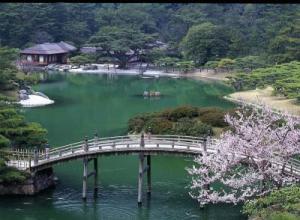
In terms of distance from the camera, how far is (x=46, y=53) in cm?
6919

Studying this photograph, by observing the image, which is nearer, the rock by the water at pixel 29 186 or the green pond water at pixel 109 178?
the green pond water at pixel 109 178

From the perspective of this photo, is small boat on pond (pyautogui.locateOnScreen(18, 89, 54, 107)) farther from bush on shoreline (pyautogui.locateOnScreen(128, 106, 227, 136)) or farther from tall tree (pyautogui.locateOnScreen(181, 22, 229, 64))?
tall tree (pyautogui.locateOnScreen(181, 22, 229, 64))

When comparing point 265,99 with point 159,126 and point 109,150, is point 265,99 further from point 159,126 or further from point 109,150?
point 109,150

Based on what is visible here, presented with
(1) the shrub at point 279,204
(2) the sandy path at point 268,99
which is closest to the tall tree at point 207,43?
(2) the sandy path at point 268,99

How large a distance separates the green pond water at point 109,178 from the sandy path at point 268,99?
172cm

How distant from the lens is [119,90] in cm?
5550

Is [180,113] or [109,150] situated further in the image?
[180,113]

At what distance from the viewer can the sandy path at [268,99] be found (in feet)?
137

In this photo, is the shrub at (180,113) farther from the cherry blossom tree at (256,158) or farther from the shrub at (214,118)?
the cherry blossom tree at (256,158)

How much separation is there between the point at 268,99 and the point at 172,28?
32.9 meters

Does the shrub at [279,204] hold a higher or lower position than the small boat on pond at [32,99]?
higher

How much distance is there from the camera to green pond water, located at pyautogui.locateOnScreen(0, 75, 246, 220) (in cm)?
2238

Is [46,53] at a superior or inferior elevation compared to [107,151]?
inferior

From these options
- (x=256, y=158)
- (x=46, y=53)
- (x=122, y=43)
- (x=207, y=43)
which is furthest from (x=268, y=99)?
(x=46, y=53)
